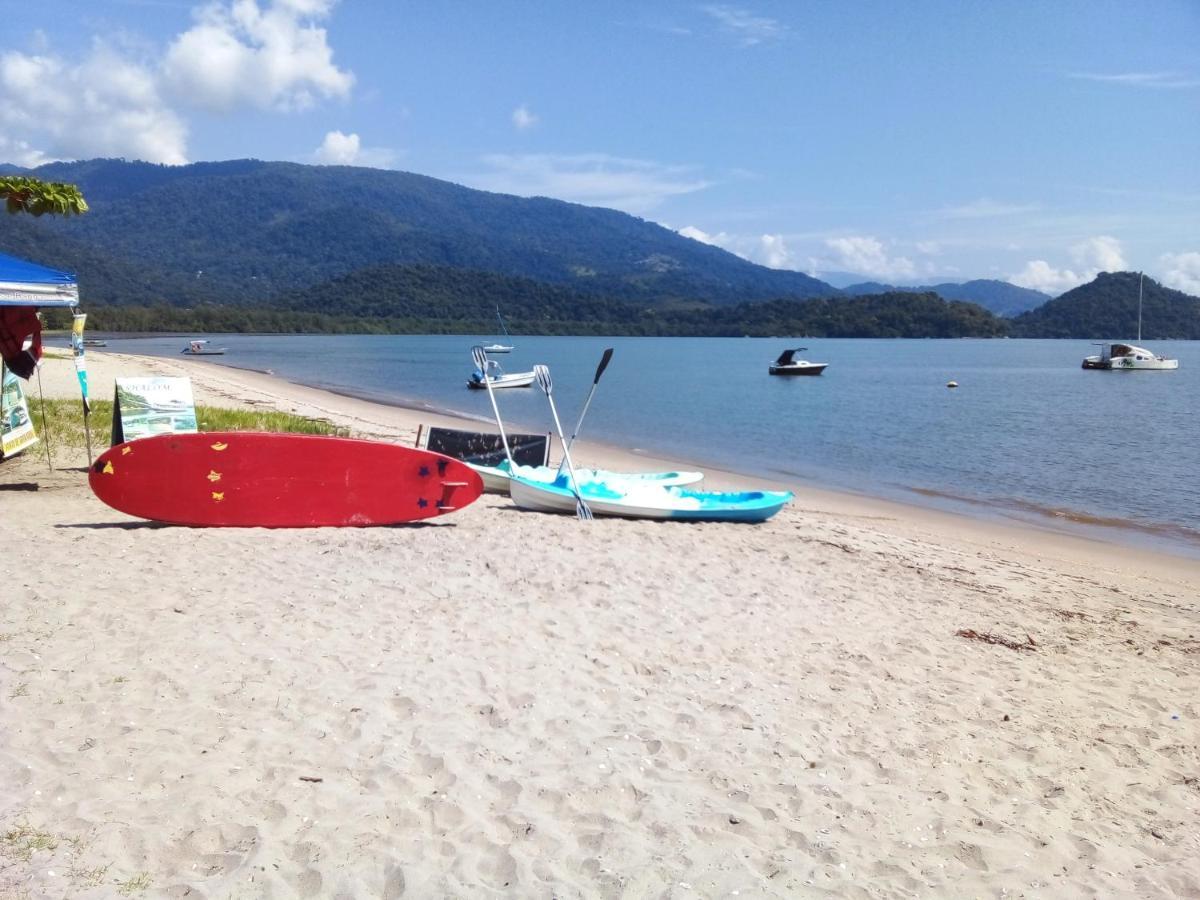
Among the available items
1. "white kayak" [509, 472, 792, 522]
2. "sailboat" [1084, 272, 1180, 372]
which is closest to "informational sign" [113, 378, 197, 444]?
"white kayak" [509, 472, 792, 522]

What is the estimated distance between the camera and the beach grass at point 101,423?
1321 centimetres

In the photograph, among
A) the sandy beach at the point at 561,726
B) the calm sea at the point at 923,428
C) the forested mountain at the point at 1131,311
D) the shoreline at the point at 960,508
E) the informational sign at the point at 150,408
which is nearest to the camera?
the sandy beach at the point at 561,726

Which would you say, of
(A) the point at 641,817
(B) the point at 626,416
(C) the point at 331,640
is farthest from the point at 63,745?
(B) the point at 626,416

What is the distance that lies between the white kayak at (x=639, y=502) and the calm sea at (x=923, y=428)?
19.1 feet

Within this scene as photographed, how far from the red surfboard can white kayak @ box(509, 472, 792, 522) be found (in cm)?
129

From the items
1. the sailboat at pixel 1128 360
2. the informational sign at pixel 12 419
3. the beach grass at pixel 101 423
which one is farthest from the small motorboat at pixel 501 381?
the sailboat at pixel 1128 360

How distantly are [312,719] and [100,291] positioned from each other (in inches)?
6298

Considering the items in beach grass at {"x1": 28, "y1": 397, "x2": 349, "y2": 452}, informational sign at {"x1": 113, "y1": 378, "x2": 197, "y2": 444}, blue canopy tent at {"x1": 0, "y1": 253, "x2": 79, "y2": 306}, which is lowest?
beach grass at {"x1": 28, "y1": 397, "x2": 349, "y2": 452}

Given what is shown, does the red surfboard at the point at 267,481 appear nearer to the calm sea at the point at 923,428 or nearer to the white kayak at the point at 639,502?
the white kayak at the point at 639,502

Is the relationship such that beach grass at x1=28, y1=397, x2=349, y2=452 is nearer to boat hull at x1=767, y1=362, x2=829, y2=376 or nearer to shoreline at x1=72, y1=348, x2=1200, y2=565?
shoreline at x1=72, y1=348, x2=1200, y2=565

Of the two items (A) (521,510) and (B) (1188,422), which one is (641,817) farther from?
(B) (1188,422)

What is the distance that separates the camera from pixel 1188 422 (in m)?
32.0

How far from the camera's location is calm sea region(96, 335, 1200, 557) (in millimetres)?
16375

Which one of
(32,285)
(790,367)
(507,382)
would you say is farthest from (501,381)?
(32,285)
